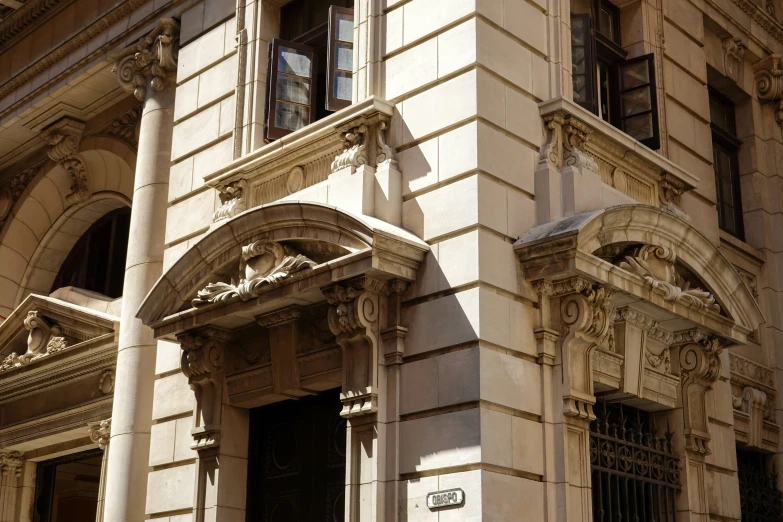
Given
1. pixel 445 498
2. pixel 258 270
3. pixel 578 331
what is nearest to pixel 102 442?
pixel 258 270

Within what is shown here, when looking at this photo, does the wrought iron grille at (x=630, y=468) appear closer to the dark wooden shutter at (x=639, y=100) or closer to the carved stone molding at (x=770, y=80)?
the dark wooden shutter at (x=639, y=100)

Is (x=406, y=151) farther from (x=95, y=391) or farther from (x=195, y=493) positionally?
(x=95, y=391)

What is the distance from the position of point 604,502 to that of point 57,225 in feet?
43.1

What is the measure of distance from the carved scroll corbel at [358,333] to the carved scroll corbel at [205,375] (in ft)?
7.48

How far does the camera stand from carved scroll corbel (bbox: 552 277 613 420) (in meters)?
12.4

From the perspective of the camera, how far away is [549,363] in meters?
12.5

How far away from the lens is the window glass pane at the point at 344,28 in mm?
14648

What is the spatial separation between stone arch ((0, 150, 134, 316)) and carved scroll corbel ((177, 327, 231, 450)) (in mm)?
8034

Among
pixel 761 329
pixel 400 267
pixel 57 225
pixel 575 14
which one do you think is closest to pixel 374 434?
pixel 400 267

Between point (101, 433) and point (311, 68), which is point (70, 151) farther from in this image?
point (311, 68)

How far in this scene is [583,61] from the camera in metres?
14.6

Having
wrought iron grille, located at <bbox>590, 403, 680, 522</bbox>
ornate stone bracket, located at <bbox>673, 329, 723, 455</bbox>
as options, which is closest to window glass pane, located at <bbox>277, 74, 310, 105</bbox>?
wrought iron grille, located at <bbox>590, 403, 680, 522</bbox>

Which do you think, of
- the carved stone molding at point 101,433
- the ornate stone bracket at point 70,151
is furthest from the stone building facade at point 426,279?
the ornate stone bracket at point 70,151

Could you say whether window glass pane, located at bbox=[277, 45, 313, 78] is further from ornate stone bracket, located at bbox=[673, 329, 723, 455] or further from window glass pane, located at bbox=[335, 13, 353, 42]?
ornate stone bracket, located at bbox=[673, 329, 723, 455]
